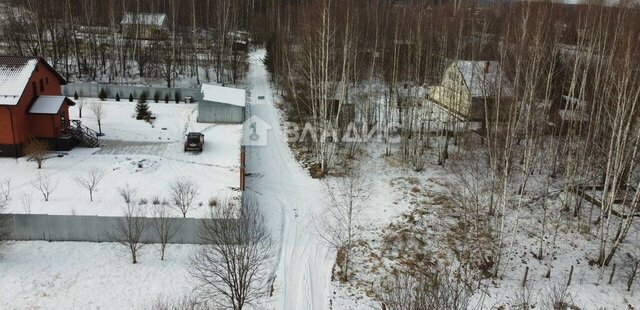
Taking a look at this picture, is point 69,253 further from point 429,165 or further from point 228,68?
point 228,68

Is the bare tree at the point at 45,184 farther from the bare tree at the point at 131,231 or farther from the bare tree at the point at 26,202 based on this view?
the bare tree at the point at 131,231

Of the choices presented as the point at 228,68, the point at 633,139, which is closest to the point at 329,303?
the point at 633,139

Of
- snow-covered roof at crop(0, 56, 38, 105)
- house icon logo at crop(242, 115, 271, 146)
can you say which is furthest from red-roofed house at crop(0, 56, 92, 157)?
house icon logo at crop(242, 115, 271, 146)

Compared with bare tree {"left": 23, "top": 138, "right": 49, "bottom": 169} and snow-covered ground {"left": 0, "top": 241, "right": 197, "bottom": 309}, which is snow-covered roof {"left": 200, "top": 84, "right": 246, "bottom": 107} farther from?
snow-covered ground {"left": 0, "top": 241, "right": 197, "bottom": 309}

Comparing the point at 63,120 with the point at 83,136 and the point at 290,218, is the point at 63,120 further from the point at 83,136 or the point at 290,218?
the point at 290,218

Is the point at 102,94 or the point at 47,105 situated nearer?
the point at 47,105

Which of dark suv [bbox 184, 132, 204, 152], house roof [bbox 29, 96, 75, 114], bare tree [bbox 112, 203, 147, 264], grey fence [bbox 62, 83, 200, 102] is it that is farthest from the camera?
grey fence [bbox 62, 83, 200, 102]

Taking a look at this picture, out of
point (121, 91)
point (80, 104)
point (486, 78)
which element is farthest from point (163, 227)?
point (121, 91)
